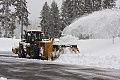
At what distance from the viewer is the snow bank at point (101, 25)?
24188 millimetres

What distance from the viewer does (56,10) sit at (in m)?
60.5

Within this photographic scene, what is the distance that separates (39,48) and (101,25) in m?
8.14

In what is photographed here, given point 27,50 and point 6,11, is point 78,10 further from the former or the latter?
point 27,50

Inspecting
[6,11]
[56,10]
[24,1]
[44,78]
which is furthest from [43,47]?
[56,10]

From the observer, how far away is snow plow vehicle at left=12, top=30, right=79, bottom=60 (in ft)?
60.4

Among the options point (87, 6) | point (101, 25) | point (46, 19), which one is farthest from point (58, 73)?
point (46, 19)

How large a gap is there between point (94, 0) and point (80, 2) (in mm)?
2964

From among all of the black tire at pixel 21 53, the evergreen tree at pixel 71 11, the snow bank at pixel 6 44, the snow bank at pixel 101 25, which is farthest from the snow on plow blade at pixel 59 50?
the evergreen tree at pixel 71 11

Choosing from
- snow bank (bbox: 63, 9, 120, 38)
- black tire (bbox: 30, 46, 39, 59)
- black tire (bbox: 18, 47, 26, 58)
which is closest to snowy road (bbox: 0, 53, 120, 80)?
black tire (bbox: 30, 46, 39, 59)

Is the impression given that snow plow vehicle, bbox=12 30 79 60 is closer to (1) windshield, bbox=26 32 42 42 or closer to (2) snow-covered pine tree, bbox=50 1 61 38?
(1) windshield, bbox=26 32 42 42

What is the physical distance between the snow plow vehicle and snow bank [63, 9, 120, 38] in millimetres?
5996

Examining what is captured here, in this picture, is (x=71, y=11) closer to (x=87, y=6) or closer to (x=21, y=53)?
(x=87, y=6)

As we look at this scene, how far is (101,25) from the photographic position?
24734 millimetres

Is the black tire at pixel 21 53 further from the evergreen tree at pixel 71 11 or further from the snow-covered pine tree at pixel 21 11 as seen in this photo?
the evergreen tree at pixel 71 11
